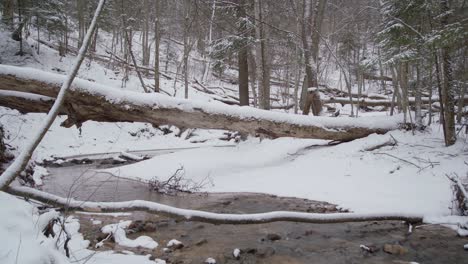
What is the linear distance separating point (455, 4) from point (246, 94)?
7045mm

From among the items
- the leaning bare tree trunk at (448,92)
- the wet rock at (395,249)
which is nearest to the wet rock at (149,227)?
the wet rock at (395,249)

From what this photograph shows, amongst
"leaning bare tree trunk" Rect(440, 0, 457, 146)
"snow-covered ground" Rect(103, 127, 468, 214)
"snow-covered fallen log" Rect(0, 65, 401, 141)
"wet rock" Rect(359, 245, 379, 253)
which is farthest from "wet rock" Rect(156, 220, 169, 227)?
"leaning bare tree trunk" Rect(440, 0, 457, 146)

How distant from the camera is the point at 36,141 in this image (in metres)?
2.59

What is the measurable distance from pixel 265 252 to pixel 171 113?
15.0 ft

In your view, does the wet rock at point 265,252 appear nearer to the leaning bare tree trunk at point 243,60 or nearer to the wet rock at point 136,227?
the wet rock at point 136,227

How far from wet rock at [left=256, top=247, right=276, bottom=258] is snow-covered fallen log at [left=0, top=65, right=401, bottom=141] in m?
4.31

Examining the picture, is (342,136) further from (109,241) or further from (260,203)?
(109,241)

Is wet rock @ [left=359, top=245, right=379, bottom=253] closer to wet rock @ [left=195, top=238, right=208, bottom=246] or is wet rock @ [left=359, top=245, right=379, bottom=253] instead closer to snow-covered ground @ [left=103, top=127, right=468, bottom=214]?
snow-covered ground @ [left=103, top=127, right=468, bottom=214]

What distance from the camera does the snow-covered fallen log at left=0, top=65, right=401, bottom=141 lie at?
697 cm

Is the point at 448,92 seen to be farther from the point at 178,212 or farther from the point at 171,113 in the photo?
the point at 178,212

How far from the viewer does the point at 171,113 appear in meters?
7.81

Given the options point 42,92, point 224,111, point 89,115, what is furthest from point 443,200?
point 42,92

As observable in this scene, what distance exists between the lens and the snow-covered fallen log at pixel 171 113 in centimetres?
697

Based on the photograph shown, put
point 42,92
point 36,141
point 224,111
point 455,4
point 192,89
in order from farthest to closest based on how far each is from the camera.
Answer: point 192,89 < point 224,111 < point 455,4 < point 42,92 < point 36,141
